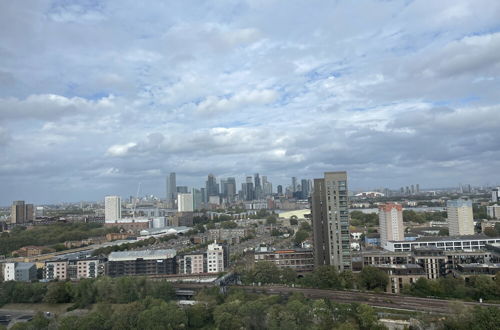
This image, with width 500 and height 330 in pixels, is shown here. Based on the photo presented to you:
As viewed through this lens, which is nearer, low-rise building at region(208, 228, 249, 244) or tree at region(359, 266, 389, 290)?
tree at region(359, 266, 389, 290)

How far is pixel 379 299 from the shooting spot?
1631cm

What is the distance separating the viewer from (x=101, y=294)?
1909cm

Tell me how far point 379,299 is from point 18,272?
2462 cm

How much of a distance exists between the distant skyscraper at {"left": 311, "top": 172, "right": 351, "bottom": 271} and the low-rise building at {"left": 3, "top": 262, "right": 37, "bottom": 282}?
20605 millimetres

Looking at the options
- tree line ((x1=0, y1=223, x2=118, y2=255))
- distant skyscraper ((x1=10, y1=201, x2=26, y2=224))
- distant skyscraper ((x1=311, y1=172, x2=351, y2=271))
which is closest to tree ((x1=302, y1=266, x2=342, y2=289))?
distant skyscraper ((x1=311, y1=172, x2=351, y2=271))

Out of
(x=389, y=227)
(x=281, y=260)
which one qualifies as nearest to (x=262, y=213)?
(x=389, y=227)

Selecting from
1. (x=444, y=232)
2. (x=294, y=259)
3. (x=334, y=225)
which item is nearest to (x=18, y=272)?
(x=294, y=259)

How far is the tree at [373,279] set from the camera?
61.7 ft

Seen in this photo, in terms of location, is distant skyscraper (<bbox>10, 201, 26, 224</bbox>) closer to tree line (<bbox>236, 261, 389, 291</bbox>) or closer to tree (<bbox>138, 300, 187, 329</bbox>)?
tree (<bbox>138, 300, 187, 329</bbox>)

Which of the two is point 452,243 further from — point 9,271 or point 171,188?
point 171,188

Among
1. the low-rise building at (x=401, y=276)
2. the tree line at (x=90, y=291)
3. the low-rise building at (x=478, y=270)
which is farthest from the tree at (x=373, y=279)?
the tree line at (x=90, y=291)

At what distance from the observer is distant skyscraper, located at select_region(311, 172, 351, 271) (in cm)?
2130

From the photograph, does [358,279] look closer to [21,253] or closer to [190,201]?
[21,253]

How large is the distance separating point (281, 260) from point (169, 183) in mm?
118174
